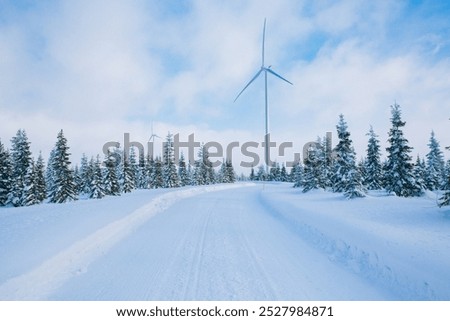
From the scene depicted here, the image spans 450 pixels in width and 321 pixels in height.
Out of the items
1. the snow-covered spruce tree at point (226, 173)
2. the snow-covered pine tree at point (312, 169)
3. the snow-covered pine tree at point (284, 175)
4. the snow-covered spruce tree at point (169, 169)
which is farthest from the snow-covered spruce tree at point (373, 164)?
the snow-covered pine tree at point (284, 175)

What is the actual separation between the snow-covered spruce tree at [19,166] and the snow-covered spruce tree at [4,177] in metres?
0.62

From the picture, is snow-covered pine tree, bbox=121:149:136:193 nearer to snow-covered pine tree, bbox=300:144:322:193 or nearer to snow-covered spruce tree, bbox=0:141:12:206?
snow-covered spruce tree, bbox=0:141:12:206

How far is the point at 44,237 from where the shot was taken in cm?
912

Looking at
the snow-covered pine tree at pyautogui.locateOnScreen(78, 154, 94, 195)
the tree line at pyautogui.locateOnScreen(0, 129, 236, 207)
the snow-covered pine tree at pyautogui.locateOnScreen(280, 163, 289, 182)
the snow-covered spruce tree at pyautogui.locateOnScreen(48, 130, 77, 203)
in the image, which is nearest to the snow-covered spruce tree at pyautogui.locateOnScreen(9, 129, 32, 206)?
the tree line at pyautogui.locateOnScreen(0, 129, 236, 207)

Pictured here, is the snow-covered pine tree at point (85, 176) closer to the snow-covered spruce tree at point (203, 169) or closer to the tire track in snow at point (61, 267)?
the snow-covered spruce tree at point (203, 169)

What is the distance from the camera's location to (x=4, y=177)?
38.2 metres

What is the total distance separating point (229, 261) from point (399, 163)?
90.1 ft

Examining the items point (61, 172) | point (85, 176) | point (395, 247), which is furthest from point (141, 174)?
point (395, 247)

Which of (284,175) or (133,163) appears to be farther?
(284,175)

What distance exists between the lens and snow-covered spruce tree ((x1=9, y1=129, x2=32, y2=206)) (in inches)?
1469

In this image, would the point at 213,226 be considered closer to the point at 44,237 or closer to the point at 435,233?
the point at 44,237

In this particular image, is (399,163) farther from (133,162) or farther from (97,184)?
(133,162)
